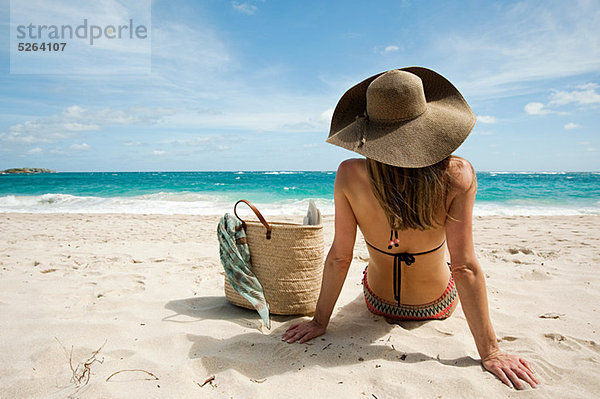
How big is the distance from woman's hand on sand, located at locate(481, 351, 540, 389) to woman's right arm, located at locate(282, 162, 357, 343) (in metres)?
0.79

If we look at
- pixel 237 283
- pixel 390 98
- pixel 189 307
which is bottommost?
pixel 189 307

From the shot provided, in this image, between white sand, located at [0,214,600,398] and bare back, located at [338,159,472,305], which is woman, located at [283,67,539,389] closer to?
bare back, located at [338,159,472,305]

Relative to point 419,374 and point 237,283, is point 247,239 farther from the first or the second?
point 419,374

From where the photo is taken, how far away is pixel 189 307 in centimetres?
252

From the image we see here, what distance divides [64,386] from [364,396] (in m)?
1.28

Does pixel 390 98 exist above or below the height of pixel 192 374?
above

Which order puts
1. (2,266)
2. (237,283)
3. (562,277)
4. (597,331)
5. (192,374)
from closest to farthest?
(192,374)
(597,331)
(237,283)
(562,277)
(2,266)

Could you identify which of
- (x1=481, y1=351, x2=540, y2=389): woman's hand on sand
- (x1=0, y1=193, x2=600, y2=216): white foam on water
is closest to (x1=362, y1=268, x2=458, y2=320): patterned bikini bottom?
(x1=481, y1=351, x2=540, y2=389): woman's hand on sand

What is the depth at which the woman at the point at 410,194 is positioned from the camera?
1.46 meters

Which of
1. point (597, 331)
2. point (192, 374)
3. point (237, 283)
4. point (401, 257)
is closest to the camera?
point (192, 374)

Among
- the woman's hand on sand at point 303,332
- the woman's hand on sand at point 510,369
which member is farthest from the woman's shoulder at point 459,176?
the woman's hand on sand at point 303,332

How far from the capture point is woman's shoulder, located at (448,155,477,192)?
1562mm

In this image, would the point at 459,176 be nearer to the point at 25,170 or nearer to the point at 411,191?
the point at 411,191

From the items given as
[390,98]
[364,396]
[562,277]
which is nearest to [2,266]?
[364,396]
